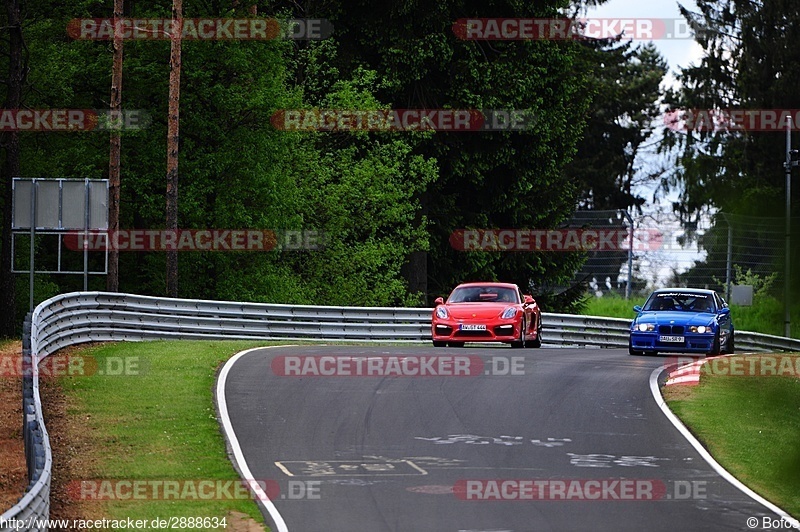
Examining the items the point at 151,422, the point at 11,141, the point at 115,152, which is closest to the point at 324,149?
the point at 115,152

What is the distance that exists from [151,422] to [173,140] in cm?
1924

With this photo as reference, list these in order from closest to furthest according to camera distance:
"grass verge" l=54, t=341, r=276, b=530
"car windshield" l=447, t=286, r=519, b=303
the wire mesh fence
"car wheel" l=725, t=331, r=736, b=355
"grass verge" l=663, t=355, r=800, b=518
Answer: the wire mesh fence
"grass verge" l=663, t=355, r=800, b=518
"grass verge" l=54, t=341, r=276, b=530
"car windshield" l=447, t=286, r=519, b=303
"car wheel" l=725, t=331, r=736, b=355

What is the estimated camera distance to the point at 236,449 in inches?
615

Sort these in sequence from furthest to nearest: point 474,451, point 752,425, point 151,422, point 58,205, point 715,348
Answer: point 715,348 < point 58,205 < point 151,422 < point 474,451 < point 752,425

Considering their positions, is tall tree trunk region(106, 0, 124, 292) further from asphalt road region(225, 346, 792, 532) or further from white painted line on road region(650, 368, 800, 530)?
white painted line on road region(650, 368, 800, 530)

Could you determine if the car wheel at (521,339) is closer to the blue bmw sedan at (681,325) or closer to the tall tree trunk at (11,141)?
the blue bmw sedan at (681,325)

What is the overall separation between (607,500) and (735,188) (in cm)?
1032

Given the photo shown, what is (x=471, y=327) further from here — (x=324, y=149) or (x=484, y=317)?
(x=324, y=149)

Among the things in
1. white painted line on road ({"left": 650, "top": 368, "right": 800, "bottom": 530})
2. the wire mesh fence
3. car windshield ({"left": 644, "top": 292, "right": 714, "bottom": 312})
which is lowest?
white painted line on road ({"left": 650, "top": 368, "right": 800, "bottom": 530})

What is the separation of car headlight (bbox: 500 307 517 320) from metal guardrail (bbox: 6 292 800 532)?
5.10 meters

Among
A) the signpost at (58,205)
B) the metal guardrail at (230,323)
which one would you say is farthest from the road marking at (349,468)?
the signpost at (58,205)

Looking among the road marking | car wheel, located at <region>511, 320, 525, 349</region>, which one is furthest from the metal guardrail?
the road marking

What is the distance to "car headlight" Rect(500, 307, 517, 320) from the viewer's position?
26359 millimetres

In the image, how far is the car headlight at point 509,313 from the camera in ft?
86.5
